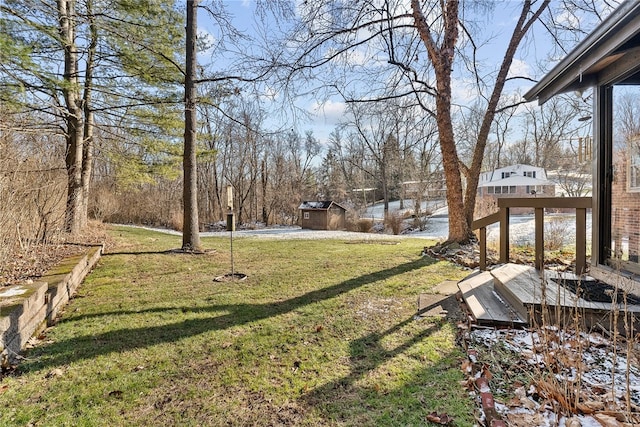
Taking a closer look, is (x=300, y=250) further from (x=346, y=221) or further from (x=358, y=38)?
(x=346, y=221)

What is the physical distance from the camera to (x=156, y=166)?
873cm

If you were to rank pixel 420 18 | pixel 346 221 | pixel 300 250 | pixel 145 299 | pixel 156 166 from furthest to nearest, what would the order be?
pixel 346 221, pixel 156 166, pixel 300 250, pixel 420 18, pixel 145 299

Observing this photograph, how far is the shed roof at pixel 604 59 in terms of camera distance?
8.48 feet

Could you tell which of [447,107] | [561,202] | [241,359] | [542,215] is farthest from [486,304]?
[447,107]

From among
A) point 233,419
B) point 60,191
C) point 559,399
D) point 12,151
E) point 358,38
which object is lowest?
point 233,419

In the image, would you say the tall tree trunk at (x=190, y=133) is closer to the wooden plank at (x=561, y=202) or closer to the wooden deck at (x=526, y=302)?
the wooden deck at (x=526, y=302)

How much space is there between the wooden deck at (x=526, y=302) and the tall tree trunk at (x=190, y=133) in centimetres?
559

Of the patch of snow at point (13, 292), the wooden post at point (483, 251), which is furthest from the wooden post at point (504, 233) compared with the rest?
the patch of snow at point (13, 292)

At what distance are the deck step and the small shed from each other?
11.6 meters

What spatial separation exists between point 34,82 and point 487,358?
8.05 meters

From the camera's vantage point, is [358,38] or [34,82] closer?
[34,82]

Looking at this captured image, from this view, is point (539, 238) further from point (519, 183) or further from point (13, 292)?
point (519, 183)

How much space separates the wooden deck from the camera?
2676 millimetres

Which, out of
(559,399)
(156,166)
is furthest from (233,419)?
(156,166)
